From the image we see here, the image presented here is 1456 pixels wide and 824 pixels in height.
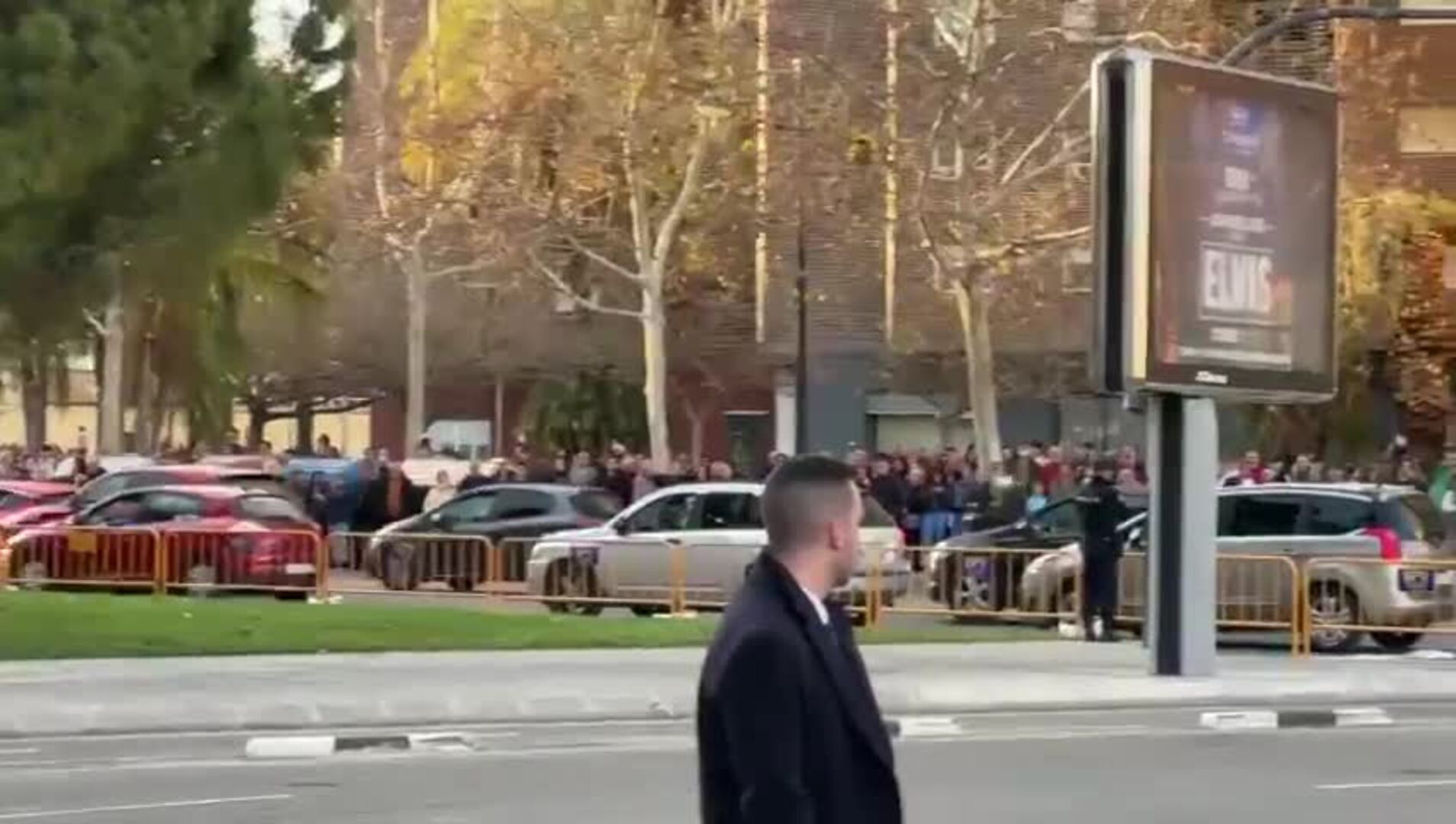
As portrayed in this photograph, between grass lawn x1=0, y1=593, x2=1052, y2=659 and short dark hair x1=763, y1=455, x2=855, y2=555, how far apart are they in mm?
18046

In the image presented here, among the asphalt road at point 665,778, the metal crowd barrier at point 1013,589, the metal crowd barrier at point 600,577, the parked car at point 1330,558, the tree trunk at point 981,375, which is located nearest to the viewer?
the asphalt road at point 665,778

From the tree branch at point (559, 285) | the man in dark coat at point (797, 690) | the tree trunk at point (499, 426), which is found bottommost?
the man in dark coat at point (797, 690)

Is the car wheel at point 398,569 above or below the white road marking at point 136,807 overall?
above

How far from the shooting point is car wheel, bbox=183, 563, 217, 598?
3006cm

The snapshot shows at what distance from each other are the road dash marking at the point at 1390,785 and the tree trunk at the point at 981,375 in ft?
76.3

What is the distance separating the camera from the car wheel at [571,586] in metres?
29.9

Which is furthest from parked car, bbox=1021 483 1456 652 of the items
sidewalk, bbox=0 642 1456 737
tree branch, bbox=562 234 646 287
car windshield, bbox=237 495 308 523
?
tree branch, bbox=562 234 646 287

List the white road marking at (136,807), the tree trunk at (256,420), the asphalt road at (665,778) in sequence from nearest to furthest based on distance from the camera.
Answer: the white road marking at (136,807) < the asphalt road at (665,778) < the tree trunk at (256,420)

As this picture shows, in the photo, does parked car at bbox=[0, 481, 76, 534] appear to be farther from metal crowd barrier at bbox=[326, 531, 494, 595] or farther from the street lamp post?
the street lamp post

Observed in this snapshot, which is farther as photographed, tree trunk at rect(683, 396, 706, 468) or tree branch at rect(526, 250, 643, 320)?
tree trunk at rect(683, 396, 706, 468)

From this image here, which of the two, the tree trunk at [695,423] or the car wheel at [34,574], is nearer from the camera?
the car wheel at [34,574]

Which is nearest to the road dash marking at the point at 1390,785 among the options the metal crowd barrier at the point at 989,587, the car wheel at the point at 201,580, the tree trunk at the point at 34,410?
the metal crowd barrier at the point at 989,587

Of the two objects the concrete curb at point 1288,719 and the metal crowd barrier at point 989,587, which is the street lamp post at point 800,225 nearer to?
the metal crowd barrier at point 989,587

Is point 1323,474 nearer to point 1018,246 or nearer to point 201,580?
point 1018,246
